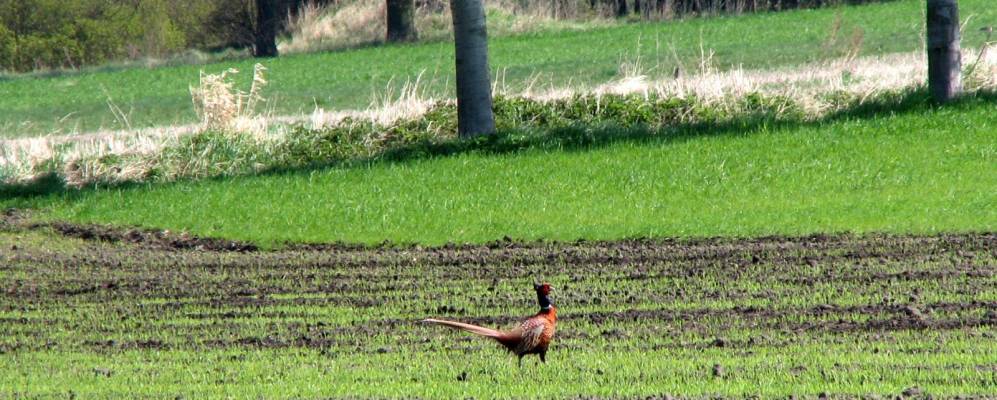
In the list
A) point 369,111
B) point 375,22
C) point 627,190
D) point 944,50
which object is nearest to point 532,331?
point 627,190

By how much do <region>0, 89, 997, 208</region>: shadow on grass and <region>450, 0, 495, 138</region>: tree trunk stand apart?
380mm

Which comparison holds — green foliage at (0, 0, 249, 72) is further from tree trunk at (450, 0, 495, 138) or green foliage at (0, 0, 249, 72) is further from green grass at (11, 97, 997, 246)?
green grass at (11, 97, 997, 246)

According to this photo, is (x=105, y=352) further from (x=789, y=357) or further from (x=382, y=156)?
(x=382, y=156)

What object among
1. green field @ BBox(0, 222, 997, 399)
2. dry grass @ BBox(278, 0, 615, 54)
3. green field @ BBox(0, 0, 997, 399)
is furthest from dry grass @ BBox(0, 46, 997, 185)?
dry grass @ BBox(278, 0, 615, 54)

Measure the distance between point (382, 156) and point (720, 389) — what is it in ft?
47.9

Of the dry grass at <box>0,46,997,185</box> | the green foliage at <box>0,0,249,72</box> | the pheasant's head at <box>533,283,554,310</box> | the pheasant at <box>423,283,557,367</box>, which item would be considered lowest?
the green foliage at <box>0,0,249,72</box>

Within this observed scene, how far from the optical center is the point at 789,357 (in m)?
9.53

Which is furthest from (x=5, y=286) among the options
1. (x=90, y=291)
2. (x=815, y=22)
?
(x=815, y=22)

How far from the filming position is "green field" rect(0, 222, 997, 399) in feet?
30.0

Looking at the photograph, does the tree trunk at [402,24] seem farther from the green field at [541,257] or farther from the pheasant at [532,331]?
the pheasant at [532,331]

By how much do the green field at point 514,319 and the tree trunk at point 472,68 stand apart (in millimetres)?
5788

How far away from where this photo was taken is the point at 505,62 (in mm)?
38344

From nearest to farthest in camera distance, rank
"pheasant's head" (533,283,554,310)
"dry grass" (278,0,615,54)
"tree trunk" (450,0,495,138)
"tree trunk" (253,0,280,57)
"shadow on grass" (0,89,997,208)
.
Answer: "pheasant's head" (533,283,554,310) < "shadow on grass" (0,89,997,208) < "tree trunk" (450,0,495,138) < "dry grass" (278,0,615,54) < "tree trunk" (253,0,280,57)

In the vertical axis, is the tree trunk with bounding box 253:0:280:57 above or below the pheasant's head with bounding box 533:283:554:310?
below
